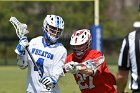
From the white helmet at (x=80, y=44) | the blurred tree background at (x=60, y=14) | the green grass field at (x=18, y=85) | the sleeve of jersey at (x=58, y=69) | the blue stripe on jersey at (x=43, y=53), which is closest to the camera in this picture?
the white helmet at (x=80, y=44)

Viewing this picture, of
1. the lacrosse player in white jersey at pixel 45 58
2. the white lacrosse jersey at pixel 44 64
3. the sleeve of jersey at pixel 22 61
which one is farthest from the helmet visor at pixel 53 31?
the sleeve of jersey at pixel 22 61

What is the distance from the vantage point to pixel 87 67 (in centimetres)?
687

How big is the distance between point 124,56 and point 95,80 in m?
1.57

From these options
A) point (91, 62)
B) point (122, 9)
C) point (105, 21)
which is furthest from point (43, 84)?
point (122, 9)

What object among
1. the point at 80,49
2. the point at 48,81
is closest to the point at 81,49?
the point at 80,49

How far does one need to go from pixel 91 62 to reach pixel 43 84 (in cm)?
74

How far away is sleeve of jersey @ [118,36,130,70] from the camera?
572 centimetres

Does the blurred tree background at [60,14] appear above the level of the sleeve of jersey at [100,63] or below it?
below

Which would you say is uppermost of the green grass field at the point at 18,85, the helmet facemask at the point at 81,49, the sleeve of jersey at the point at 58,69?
the helmet facemask at the point at 81,49

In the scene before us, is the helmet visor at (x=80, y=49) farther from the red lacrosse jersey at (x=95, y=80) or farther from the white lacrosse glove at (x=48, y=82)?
the white lacrosse glove at (x=48, y=82)

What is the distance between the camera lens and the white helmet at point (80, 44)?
7.04m

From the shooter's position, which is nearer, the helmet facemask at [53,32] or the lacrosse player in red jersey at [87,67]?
the lacrosse player in red jersey at [87,67]

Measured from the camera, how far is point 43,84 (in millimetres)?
7320

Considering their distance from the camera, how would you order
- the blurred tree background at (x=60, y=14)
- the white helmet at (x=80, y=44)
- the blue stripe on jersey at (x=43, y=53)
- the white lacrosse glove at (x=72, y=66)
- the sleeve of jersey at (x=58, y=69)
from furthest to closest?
the blurred tree background at (x=60, y=14), the blue stripe on jersey at (x=43, y=53), the sleeve of jersey at (x=58, y=69), the white helmet at (x=80, y=44), the white lacrosse glove at (x=72, y=66)
